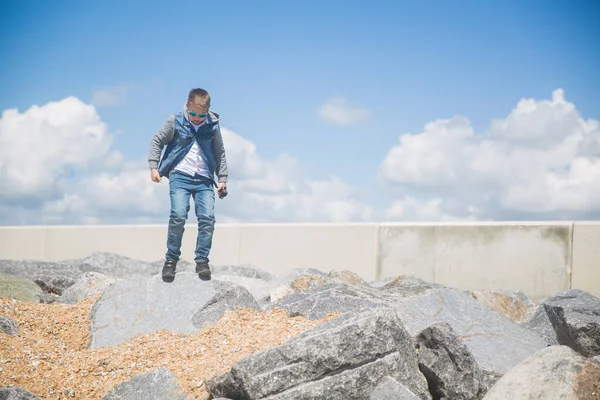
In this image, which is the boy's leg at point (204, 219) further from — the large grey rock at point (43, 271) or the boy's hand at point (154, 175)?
the large grey rock at point (43, 271)

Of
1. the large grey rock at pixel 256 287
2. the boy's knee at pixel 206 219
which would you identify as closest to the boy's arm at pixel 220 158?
the boy's knee at pixel 206 219

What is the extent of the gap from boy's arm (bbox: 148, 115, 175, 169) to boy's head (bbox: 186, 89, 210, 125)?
0.78 feet

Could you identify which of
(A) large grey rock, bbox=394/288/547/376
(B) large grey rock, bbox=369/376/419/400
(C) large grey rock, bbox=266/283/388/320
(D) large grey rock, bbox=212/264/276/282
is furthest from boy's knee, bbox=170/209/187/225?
(D) large grey rock, bbox=212/264/276/282

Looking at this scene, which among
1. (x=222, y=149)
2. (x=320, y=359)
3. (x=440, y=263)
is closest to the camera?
(x=320, y=359)

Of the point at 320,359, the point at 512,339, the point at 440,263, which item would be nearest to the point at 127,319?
the point at 320,359

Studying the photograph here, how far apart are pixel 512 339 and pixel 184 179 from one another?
3271 mm

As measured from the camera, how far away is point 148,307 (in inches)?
243

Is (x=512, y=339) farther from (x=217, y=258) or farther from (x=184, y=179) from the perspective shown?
(x=217, y=258)

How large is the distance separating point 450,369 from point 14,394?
2874 millimetres

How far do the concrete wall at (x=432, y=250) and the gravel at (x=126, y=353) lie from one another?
562 cm

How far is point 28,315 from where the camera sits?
22.0 feet

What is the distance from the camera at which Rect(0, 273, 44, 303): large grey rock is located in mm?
7828

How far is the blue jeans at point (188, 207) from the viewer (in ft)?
20.9

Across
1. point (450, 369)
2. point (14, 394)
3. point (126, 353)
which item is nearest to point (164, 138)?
point (126, 353)
